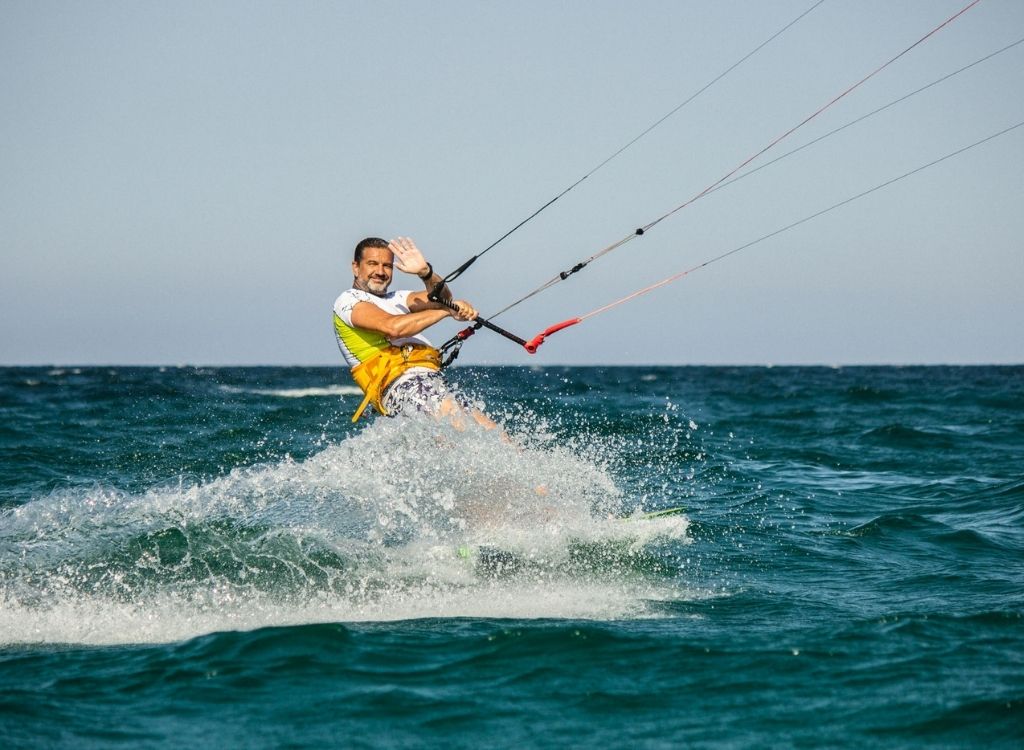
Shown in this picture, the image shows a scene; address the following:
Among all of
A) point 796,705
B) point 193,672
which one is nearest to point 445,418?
point 193,672

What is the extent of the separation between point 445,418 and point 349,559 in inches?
54.9

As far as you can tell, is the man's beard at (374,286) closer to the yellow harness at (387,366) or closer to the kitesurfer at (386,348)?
the kitesurfer at (386,348)

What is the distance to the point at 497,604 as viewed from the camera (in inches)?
246

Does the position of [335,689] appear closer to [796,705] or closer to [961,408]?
[796,705]

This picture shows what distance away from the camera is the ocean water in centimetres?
449

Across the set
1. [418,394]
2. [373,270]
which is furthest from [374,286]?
[418,394]

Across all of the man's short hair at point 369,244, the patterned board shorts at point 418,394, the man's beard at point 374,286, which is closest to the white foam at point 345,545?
the patterned board shorts at point 418,394

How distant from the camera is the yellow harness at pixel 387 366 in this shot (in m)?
8.16

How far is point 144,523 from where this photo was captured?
8117 millimetres

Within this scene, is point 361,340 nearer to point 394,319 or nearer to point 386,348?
point 386,348

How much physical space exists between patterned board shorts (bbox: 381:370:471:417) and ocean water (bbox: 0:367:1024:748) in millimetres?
136

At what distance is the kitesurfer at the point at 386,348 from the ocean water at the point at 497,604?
8.9 inches

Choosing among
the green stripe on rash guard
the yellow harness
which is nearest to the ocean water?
the yellow harness

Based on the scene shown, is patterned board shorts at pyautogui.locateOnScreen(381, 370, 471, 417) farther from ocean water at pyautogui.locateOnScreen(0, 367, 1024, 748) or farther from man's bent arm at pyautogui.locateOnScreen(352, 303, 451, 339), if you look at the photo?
man's bent arm at pyautogui.locateOnScreen(352, 303, 451, 339)
